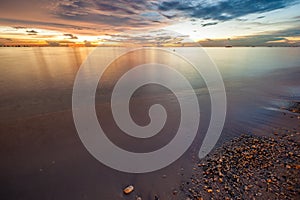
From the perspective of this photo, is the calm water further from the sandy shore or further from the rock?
the sandy shore

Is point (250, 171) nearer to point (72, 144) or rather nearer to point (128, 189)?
point (128, 189)

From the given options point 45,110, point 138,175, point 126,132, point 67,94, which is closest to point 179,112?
point 126,132

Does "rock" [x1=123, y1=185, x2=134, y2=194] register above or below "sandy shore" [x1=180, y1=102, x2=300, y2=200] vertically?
below

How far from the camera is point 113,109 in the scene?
9.48 meters

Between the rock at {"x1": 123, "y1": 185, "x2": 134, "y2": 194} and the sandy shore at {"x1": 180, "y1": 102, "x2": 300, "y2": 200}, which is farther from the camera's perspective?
the rock at {"x1": 123, "y1": 185, "x2": 134, "y2": 194}

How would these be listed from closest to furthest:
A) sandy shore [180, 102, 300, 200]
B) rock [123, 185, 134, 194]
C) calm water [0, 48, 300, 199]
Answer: sandy shore [180, 102, 300, 200] → rock [123, 185, 134, 194] → calm water [0, 48, 300, 199]

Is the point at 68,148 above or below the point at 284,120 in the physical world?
below

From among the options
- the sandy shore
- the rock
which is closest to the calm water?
the rock

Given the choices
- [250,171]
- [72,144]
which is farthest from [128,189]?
[250,171]

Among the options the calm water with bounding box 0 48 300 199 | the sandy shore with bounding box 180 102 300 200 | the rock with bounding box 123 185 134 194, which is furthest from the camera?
the calm water with bounding box 0 48 300 199

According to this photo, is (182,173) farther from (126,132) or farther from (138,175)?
(126,132)

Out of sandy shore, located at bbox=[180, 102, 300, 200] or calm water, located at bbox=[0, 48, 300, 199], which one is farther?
calm water, located at bbox=[0, 48, 300, 199]

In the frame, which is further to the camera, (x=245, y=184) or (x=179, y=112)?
(x=179, y=112)

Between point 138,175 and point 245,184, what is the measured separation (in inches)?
122
